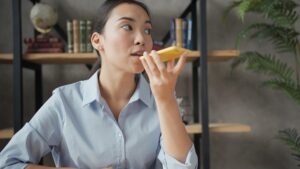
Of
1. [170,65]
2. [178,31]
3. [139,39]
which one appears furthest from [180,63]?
→ [178,31]

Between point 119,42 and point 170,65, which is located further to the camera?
point 119,42

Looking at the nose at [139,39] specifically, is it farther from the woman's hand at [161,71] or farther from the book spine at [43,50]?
the book spine at [43,50]

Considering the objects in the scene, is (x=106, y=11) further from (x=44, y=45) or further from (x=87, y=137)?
(x=44, y=45)

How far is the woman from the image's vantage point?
36.1 inches

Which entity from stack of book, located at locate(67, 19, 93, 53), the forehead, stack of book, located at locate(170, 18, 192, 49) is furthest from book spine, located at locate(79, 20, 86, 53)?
the forehead

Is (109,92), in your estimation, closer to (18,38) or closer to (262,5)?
(18,38)

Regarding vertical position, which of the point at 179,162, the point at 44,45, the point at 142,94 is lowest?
the point at 179,162

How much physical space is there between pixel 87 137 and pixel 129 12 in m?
0.40

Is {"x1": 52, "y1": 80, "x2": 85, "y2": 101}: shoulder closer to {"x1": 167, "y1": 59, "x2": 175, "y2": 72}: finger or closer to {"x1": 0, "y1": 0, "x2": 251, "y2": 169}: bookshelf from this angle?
{"x1": 167, "y1": 59, "x2": 175, "y2": 72}: finger

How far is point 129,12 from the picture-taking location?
38.0 inches

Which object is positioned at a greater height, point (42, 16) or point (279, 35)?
point (42, 16)

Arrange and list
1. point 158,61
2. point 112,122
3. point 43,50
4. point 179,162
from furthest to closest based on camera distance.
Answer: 1. point 43,50
2. point 112,122
3. point 179,162
4. point 158,61

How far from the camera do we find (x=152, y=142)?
1002mm

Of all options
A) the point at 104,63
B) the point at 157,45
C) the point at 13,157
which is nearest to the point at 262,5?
the point at 157,45
